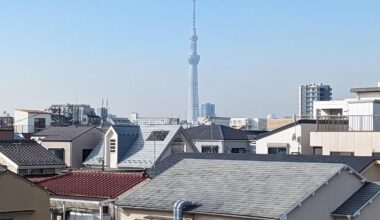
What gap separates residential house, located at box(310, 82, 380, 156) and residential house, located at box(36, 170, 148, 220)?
11.3 metres

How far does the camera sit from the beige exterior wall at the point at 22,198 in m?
20.3

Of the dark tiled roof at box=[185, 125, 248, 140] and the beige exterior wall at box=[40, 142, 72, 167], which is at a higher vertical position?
the dark tiled roof at box=[185, 125, 248, 140]

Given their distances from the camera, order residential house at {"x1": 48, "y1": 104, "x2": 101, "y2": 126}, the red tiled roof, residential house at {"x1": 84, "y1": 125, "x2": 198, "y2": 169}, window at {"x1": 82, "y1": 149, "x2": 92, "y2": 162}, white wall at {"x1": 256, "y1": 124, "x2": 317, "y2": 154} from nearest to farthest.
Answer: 1. the red tiled roof
2. white wall at {"x1": 256, "y1": 124, "x2": 317, "y2": 154}
3. residential house at {"x1": 84, "y1": 125, "x2": 198, "y2": 169}
4. window at {"x1": 82, "y1": 149, "x2": 92, "y2": 162}
5. residential house at {"x1": 48, "y1": 104, "x2": 101, "y2": 126}

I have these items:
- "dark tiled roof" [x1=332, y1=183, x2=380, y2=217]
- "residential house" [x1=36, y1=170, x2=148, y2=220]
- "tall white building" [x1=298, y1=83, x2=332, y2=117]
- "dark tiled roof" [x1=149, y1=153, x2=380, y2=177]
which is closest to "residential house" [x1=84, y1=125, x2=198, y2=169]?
"dark tiled roof" [x1=149, y1=153, x2=380, y2=177]

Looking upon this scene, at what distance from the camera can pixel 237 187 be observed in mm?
19562

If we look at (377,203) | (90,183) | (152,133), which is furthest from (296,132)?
(377,203)

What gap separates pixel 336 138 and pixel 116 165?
52.7ft

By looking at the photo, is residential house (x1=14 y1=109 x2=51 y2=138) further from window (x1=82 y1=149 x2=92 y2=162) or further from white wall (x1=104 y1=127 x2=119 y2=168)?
white wall (x1=104 y1=127 x2=119 y2=168)

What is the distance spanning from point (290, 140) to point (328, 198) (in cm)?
1975

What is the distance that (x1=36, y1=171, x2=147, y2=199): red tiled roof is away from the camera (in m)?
25.4

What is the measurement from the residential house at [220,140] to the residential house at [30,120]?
58.9ft

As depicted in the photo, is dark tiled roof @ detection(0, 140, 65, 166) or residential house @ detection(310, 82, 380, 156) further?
dark tiled roof @ detection(0, 140, 65, 166)

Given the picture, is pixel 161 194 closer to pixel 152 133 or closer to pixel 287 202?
pixel 287 202

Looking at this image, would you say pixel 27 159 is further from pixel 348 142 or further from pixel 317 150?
pixel 348 142
